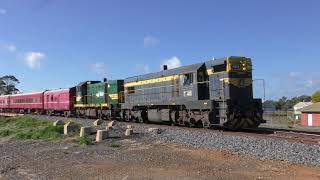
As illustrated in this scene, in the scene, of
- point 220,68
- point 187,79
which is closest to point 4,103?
point 187,79

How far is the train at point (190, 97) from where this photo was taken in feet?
71.5

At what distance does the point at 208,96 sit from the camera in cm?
2352

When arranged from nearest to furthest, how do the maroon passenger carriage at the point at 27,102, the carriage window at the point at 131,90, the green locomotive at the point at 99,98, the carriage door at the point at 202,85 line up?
the carriage door at the point at 202,85 < the carriage window at the point at 131,90 < the green locomotive at the point at 99,98 < the maroon passenger carriage at the point at 27,102

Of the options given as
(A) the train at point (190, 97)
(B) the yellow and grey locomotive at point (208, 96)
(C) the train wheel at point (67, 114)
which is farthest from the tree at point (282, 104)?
(B) the yellow and grey locomotive at point (208, 96)

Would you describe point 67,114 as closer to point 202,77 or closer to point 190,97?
point 190,97

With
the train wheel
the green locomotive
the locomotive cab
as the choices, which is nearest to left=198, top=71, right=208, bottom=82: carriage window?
the locomotive cab

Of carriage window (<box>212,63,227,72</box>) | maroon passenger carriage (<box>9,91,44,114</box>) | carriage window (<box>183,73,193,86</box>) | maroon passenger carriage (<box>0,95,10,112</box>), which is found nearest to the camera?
carriage window (<box>212,63,227,72</box>)

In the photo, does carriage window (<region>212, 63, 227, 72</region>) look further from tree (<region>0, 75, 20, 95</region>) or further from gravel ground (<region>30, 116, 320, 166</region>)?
tree (<region>0, 75, 20, 95</region>)

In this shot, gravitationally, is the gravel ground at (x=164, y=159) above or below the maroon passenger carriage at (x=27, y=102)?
below

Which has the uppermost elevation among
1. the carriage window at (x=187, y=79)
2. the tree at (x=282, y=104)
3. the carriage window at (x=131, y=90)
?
the carriage window at (x=187, y=79)

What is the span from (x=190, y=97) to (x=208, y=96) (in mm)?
1046

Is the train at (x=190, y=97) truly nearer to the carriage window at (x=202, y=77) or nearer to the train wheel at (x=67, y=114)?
the carriage window at (x=202, y=77)

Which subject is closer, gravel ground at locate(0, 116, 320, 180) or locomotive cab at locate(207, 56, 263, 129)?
gravel ground at locate(0, 116, 320, 180)

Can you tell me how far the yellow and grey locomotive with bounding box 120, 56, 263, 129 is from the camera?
21688 mm
